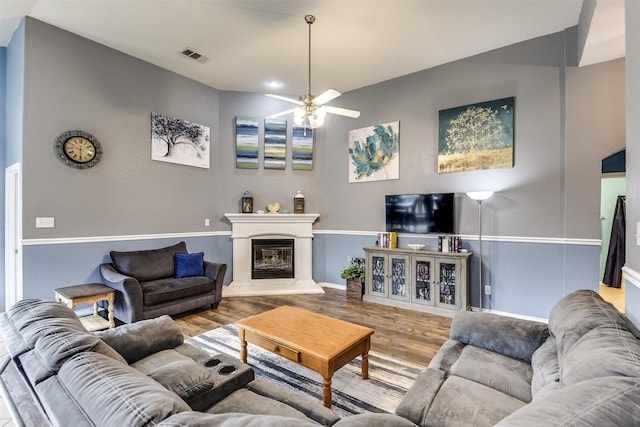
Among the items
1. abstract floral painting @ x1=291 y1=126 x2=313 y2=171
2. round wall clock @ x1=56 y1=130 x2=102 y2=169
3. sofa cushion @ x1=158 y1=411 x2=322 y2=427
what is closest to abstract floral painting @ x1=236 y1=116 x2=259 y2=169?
abstract floral painting @ x1=291 y1=126 x2=313 y2=171

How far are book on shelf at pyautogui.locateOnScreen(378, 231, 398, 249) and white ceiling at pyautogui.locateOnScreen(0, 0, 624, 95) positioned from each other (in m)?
2.55

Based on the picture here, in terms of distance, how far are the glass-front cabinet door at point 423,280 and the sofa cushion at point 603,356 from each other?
9.11ft

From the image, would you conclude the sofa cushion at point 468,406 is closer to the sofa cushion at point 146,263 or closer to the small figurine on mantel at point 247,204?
the sofa cushion at point 146,263

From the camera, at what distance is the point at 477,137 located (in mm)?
4090

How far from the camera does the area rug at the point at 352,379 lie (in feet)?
6.91

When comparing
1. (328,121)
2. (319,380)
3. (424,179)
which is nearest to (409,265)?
(424,179)

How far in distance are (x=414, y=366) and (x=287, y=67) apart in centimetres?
427

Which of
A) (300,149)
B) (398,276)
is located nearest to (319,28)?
(300,149)

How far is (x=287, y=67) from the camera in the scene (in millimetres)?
4539

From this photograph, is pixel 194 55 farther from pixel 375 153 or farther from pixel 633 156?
pixel 633 156

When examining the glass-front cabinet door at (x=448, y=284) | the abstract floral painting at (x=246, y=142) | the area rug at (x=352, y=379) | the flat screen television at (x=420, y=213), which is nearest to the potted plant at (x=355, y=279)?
the flat screen television at (x=420, y=213)

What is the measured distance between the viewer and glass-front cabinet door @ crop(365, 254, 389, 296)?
178 inches

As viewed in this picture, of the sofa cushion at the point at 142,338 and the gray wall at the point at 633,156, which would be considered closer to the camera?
the gray wall at the point at 633,156

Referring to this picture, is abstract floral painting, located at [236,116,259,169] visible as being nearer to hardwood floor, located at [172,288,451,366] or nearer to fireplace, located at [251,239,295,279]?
fireplace, located at [251,239,295,279]
